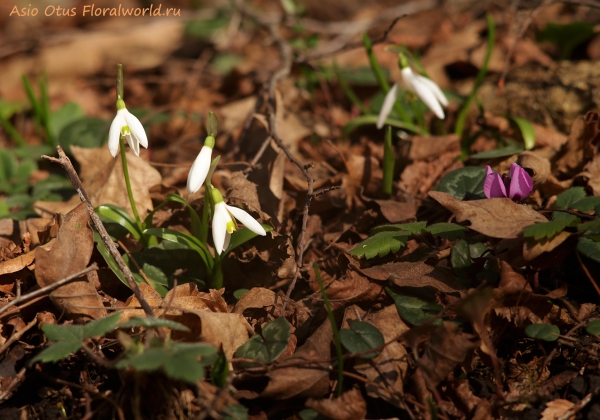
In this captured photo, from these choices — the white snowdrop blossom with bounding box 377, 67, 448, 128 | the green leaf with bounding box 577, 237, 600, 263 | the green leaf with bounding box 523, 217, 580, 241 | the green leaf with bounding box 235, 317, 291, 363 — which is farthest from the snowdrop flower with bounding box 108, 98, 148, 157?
the green leaf with bounding box 577, 237, 600, 263

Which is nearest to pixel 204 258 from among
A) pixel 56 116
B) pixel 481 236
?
pixel 481 236

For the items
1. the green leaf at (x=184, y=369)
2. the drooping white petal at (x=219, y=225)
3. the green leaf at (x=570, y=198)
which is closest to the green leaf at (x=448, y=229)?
the green leaf at (x=570, y=198)

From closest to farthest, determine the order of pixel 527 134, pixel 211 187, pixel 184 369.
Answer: pixel 184 369
pixel 211 187
pixel 527 134

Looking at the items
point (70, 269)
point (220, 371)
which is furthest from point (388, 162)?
point (70, 269)

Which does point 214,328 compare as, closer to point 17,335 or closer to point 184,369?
point 184,369

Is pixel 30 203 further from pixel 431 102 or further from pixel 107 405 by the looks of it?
pixel 431 102

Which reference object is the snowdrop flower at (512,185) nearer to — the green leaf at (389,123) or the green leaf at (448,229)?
the green leaf at (448,229)
